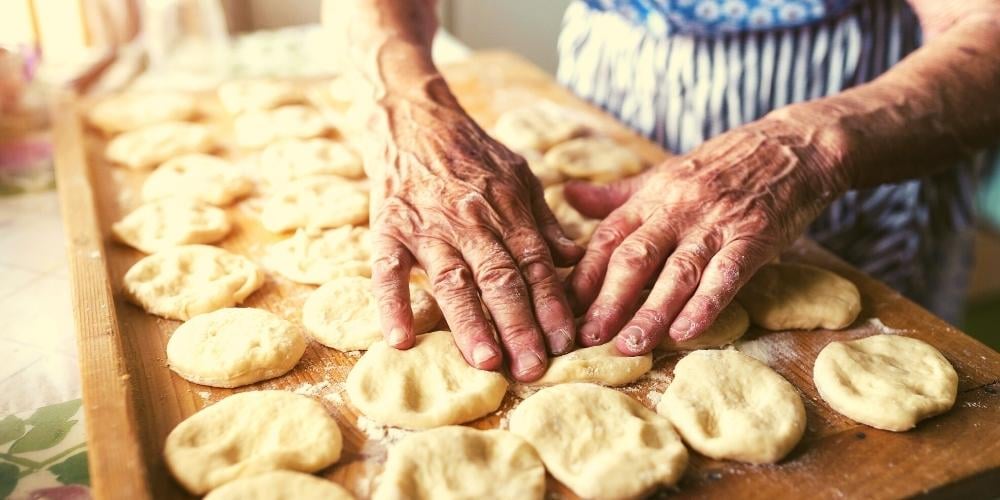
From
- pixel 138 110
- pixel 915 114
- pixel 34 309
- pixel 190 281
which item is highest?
pixel 915 114

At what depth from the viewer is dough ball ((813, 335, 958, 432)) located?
4.67 feet

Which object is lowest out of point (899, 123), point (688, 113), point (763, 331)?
point (763, 331)

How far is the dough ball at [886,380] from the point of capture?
4.67ft

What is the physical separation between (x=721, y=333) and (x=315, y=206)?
1.07 meters

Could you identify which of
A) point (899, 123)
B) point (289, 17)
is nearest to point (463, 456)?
point (899, 123)

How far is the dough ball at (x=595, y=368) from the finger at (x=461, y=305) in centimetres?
11

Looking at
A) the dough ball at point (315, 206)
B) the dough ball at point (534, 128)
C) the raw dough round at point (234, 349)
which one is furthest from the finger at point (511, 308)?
the dough ball at point (534, 128)

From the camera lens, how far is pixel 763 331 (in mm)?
1725

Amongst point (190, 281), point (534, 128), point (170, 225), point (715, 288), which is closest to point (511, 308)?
point (715, 288)

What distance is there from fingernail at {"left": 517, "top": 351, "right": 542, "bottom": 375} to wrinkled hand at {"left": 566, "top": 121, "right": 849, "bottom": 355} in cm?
13

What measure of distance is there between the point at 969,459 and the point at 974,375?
28 centimetres

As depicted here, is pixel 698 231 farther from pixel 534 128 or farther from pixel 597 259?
pixel 534 128

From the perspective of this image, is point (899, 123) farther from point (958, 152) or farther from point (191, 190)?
point (191, 190)

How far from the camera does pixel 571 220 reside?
2.10m
